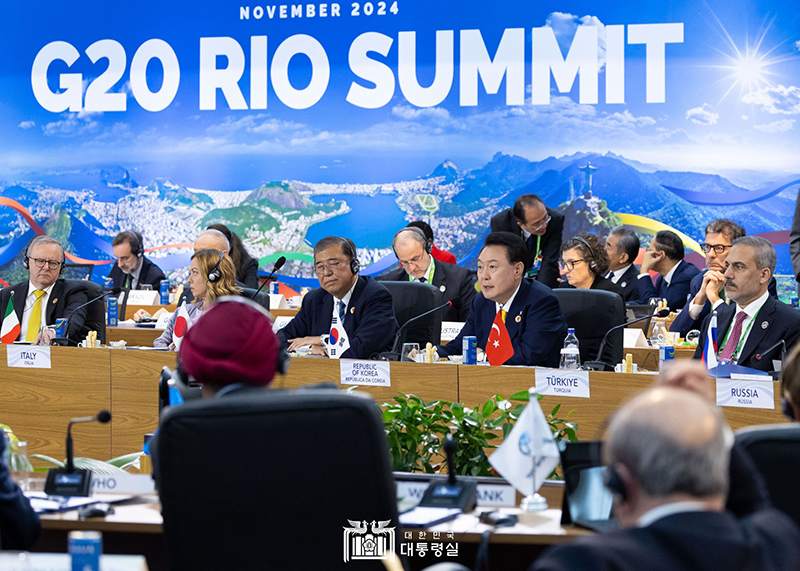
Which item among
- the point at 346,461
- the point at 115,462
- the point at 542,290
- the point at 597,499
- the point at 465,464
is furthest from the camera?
the point at 542,290

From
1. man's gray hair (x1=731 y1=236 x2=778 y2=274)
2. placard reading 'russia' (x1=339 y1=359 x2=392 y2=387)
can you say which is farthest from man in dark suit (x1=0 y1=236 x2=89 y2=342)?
man's gray hair (x1=731 y1=236 x2=778 y2=274)

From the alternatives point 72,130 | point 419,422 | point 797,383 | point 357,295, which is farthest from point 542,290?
point 72,130

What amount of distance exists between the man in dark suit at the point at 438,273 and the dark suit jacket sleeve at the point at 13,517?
4.08 m

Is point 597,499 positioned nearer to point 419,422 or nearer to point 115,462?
point 419,422

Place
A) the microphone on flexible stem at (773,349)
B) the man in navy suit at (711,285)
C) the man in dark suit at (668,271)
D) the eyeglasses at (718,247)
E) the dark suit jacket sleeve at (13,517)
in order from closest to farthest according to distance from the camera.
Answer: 1. the dark suit jacket sleeve at (13,517)
2. the microphone on flexible stem at (773,349)
3. the man in navy suit at (711,285)
4. the eyeglasses at (718,247)
5. the man in dark suit at (668,271)

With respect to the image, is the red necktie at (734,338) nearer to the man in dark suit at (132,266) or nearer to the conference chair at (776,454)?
the conference chair at (776,454)

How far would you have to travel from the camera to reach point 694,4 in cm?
715

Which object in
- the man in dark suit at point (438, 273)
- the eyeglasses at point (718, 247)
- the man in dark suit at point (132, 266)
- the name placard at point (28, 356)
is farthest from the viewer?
the man in dark suit at point (132, 266)

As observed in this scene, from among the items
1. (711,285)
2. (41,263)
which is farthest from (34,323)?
(711,285)

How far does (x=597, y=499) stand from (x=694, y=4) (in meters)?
6.46

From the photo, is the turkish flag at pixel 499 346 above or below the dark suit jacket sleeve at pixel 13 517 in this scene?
above

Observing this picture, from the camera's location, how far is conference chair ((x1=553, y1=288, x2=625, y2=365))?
13.1 feet

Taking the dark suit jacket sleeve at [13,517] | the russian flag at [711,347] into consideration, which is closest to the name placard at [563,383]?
the russian flag at [711,347]

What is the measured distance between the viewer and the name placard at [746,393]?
292 cm
